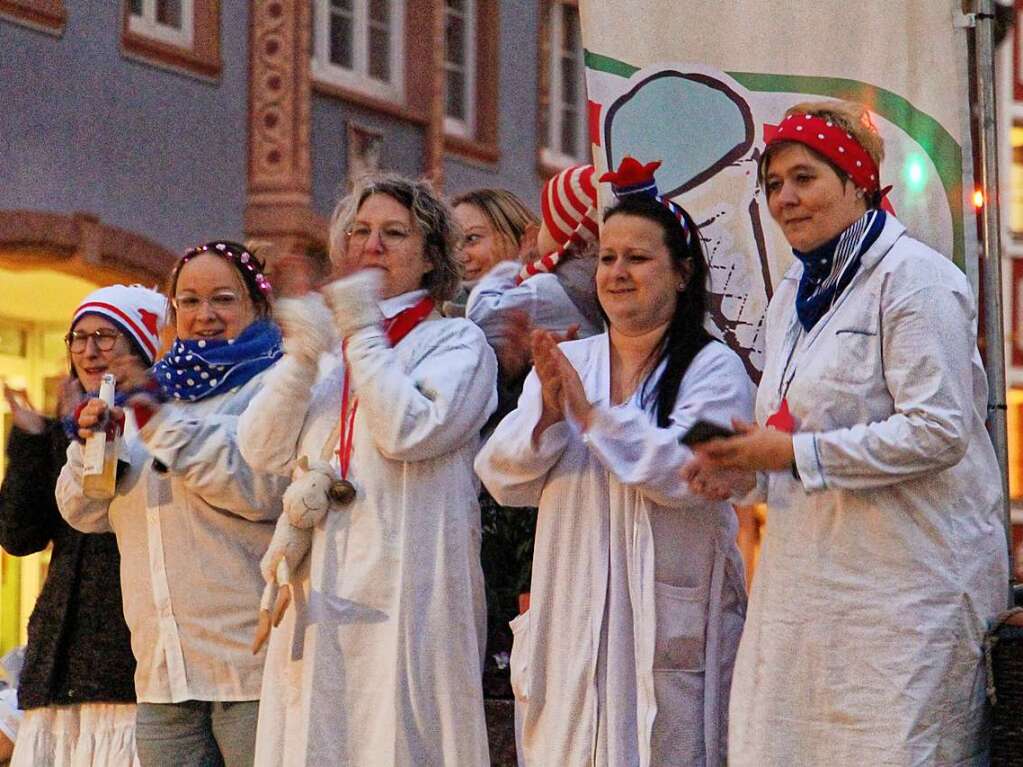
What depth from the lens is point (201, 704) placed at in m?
4.78

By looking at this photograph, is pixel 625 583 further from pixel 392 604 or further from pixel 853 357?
pixel 853 357

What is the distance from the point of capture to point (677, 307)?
419cm

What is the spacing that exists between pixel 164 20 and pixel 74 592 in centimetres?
831

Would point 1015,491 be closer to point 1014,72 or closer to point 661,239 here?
point 1014,72

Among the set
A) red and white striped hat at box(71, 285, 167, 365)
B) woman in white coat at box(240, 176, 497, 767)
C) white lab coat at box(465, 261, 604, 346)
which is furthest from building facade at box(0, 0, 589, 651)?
woman in white coat at box(240, 176, 497, 767)

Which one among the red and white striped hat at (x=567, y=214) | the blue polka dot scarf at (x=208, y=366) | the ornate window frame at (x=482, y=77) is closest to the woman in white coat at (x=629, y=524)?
the red and white striped hat at (x=567, y=214)

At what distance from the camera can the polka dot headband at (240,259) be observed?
16.6ft

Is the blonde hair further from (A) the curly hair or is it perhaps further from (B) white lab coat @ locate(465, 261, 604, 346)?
(A) the curly hair

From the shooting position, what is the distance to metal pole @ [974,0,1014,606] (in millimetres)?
4121

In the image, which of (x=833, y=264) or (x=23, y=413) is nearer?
(x=833, y=264)

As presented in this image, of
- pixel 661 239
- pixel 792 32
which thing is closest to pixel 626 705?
pixel 661 239

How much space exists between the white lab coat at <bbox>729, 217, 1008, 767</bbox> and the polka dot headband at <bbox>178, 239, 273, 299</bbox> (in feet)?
6.02

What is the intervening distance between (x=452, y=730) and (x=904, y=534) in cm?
121

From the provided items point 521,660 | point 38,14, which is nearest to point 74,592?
point 521,660
